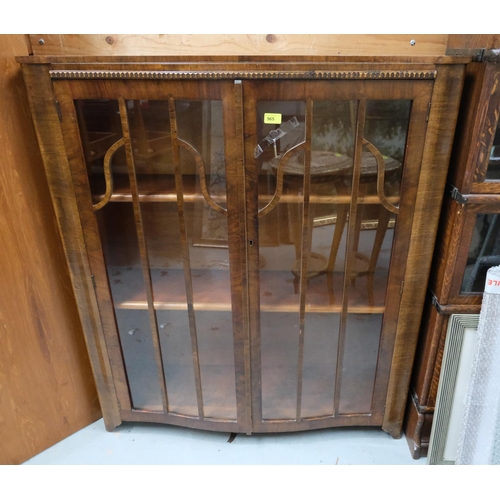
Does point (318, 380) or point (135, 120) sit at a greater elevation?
point (135, 120)

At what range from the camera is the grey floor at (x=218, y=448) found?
1.22 m

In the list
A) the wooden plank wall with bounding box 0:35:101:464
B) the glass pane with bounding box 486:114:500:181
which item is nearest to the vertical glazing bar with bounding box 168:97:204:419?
the wooden plank wall with bounding box 0:35:101:464

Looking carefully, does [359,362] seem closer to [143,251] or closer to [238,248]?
[238,248]

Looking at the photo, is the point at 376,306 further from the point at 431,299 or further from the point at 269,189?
the point at 269,189

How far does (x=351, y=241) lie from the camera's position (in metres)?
1.04

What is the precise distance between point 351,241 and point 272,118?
0.37 metres

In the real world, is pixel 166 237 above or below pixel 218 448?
above

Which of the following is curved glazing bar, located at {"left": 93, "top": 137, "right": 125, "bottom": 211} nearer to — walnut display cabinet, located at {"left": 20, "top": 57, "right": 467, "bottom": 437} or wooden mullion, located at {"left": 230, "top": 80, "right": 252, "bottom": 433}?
walnut display cabinet, located at {"left": 20, "top": 57, "right": 467, "bottom": 437}

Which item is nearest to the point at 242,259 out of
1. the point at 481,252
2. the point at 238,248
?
the point at 238,248

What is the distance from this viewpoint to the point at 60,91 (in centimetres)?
89

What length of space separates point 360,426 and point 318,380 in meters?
0.26

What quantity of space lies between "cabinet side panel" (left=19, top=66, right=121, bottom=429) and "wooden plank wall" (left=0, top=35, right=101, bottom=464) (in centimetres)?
9

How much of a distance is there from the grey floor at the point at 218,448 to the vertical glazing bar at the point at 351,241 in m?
0.14
